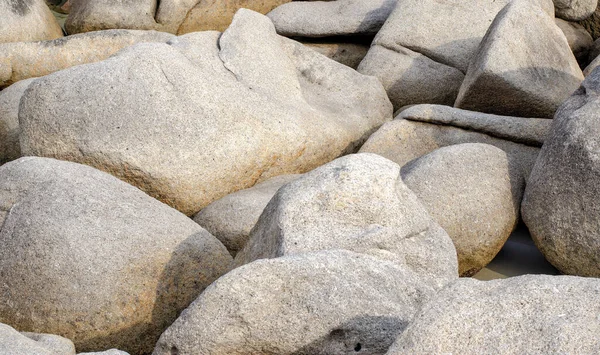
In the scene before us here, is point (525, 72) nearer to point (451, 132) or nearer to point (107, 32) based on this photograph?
point (451, 132)

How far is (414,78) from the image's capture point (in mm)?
7504

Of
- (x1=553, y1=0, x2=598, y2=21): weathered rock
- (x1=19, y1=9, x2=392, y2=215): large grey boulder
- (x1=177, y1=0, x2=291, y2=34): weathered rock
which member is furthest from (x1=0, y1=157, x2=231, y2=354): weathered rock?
(x1=553, y1=0, x2=598, y2=21): weathered rock

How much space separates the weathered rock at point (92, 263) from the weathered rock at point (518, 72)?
105 inches

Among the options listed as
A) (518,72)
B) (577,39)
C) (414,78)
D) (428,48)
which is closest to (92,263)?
(518,72)

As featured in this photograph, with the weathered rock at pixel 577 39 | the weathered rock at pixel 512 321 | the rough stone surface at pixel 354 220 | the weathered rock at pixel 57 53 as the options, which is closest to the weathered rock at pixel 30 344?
the rough stone surface at pixel 354 220

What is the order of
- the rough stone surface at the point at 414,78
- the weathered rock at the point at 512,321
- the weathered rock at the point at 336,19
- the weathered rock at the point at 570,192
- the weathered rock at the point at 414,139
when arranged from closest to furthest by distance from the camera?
1. the weathered rock at the point at 512,321
2. the weathered rock at the point at 570,192
3. the weathered rock at the point at 414,139
4. the rough stone surface at the point at 414,78
5. the weathered rock at the point at 336,19

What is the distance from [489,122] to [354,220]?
2.37m

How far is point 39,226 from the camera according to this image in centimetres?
433

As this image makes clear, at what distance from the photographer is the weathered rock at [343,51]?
8.40 metres

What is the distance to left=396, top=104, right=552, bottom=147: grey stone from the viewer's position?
6.00 metres

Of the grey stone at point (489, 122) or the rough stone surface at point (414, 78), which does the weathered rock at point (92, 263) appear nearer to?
the grey stone at point (489, 122)

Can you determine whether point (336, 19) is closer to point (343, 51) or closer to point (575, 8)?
point (343, 51)

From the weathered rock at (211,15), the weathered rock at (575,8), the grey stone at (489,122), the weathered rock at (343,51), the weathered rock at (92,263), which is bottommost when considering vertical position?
the weathered rock at (343,51)

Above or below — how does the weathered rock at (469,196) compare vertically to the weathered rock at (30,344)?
below
